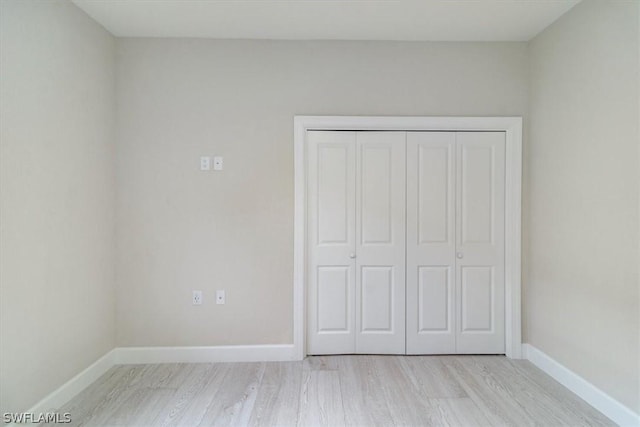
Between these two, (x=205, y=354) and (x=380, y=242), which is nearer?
(x=205, y=354)

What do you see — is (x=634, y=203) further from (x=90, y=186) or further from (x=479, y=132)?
(x=90, y=186)

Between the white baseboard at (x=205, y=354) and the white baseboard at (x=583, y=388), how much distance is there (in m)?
2.02

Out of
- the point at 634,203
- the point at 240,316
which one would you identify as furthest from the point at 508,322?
the point at 240,316

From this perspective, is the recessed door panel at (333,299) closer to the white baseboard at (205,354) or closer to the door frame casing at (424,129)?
the door frame casing at (424,129)

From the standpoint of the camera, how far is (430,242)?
300 centimetres

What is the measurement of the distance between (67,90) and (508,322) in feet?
12.7

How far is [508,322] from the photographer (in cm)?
298

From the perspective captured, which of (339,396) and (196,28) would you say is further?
(196,28)

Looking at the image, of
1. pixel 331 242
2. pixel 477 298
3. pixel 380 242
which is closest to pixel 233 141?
pixel 331 242

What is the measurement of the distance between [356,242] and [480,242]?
1096 millimetres

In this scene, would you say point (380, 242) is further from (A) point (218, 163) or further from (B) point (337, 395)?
(A) point (218, 163)

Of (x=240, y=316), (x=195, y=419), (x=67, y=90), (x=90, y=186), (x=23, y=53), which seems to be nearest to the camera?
(x=23, y=53)

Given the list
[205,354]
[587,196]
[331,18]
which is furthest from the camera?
[205,354]

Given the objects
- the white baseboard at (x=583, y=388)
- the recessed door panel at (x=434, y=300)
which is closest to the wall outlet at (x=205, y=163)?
the recessed door panel at (x=434, y=300)
